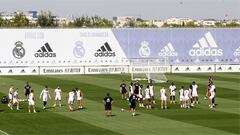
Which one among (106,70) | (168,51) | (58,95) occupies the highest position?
(168,51)

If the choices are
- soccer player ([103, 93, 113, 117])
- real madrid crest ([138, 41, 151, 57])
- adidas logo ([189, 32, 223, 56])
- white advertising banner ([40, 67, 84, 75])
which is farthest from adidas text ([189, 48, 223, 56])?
soccer player ([103, 93, 113, 117])

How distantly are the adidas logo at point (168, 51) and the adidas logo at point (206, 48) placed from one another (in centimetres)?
255

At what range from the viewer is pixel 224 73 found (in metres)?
93.5

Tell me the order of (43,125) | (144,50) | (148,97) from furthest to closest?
(144,50) → (148,97) → (43,125)

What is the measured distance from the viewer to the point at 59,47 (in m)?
94.9

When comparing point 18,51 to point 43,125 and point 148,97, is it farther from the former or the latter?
point 43,125

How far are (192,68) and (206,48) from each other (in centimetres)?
507

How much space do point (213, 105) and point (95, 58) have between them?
4604 cm

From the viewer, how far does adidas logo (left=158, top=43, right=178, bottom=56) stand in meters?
98.8

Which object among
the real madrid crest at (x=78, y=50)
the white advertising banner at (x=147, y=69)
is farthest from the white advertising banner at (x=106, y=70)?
the white advertising banner at (x=147, y=69)

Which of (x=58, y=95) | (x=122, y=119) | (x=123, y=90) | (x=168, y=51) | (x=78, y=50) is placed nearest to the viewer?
(x=122, y=119)

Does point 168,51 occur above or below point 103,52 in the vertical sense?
above

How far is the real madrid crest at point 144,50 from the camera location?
98.2 metres

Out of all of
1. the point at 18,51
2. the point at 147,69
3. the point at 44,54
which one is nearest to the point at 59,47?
the point at 44,54
